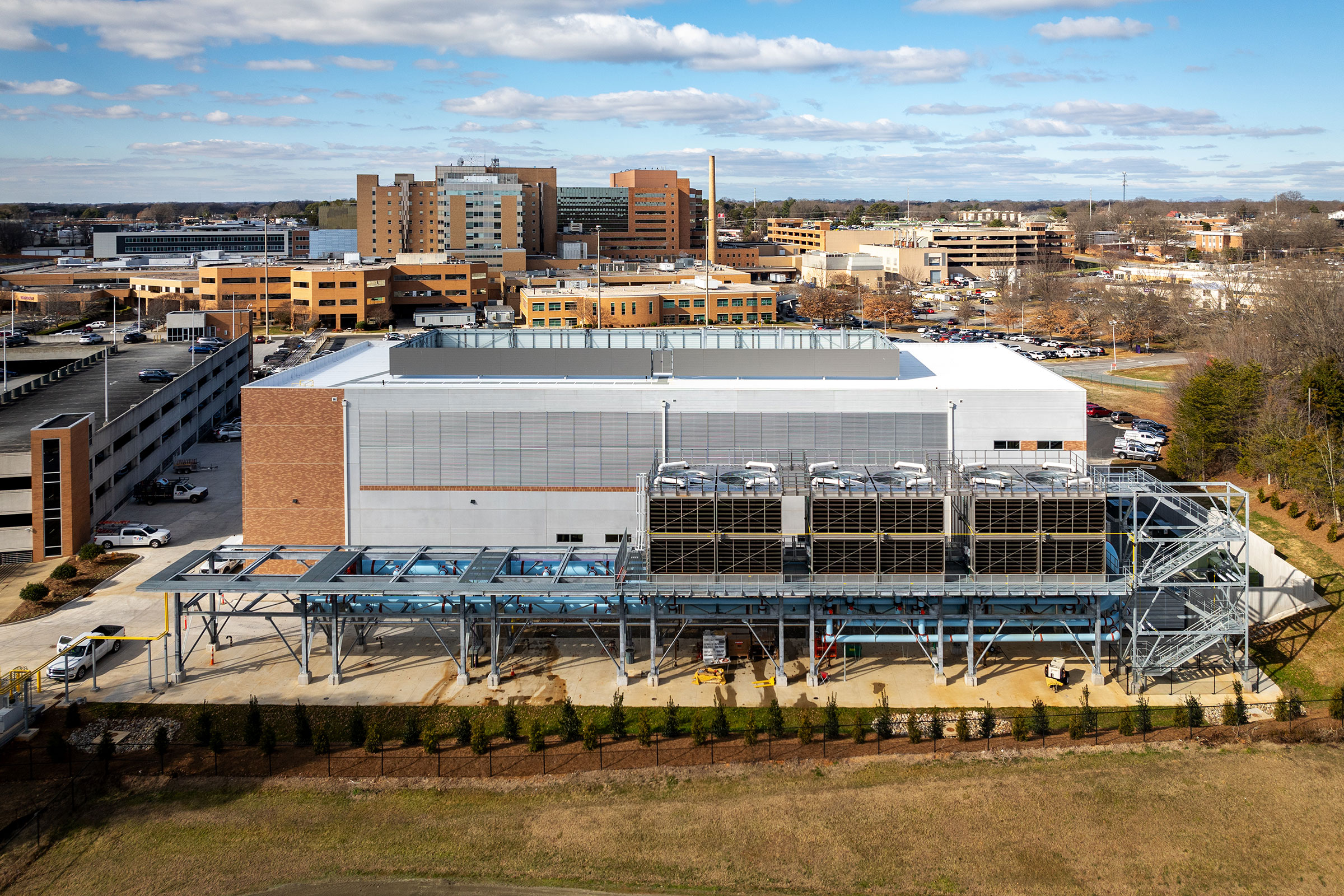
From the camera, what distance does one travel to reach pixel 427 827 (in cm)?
2352

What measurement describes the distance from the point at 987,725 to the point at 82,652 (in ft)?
83.2

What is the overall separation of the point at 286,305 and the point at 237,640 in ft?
277

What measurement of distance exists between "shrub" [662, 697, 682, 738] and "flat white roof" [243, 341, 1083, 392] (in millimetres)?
11890

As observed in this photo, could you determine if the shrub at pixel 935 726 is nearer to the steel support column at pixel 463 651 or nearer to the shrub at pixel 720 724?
the shrub at pixel 720 724

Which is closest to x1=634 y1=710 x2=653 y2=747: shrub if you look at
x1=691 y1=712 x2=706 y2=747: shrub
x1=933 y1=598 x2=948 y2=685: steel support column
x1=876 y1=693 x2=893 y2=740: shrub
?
x1=691 y1=712 x2=706 y2=747: shrub

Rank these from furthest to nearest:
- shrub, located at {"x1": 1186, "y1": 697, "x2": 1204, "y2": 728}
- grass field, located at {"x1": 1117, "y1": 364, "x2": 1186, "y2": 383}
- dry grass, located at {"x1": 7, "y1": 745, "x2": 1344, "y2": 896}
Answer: grass field, located at {"x1": 1117, "y1": 364, "x2": 1186, "y2": 383} < shrub, located at {"x1": 1186, "y1": 697, "x2": 1204, "y2": 728} < dry grass, located at {"x1": 7, "y1": 745, "x2": 1344, "y2": 896}

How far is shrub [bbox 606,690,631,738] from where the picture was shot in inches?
1064

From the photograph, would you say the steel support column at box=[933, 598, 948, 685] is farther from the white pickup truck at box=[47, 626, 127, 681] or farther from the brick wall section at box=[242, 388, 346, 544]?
the white pickup truck at box=[47, 626, 127, 681]

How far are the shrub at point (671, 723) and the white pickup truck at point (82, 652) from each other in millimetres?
16723

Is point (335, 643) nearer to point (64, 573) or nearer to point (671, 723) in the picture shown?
point (671, 723)

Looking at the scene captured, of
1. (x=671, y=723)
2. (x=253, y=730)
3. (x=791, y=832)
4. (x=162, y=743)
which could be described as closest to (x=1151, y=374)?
(x=671, y=723)

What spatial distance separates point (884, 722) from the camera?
2691 cm

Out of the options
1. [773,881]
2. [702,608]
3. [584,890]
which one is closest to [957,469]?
[702,608]

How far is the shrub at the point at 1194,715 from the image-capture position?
27.3m
